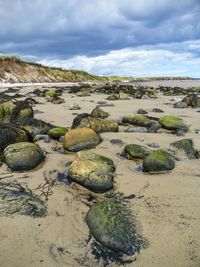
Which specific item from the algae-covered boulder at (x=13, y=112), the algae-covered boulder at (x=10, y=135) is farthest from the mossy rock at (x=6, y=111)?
the algae-covered boulder at (x=10, y=135)

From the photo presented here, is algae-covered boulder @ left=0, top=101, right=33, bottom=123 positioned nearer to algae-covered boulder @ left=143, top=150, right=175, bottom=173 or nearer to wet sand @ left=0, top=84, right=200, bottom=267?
wet sand @ left=0, top=84, right=200, bottom=267

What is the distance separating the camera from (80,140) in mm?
6125

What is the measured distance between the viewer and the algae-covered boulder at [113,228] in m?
3.32

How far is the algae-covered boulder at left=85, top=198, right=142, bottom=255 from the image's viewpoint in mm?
3322

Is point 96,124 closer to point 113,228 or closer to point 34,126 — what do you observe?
point 34,126

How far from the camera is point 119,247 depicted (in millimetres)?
3301

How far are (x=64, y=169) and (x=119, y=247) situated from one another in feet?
6.99

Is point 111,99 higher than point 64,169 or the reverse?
the reverse

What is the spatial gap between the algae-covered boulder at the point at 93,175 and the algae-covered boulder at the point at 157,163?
0.54 meters

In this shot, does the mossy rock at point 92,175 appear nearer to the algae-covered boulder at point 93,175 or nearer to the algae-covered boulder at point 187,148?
the algae-covered boulder at point 93,175

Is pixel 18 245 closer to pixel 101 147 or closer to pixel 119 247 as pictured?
pixel 119 247

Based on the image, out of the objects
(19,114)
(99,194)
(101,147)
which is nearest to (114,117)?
(19,114)

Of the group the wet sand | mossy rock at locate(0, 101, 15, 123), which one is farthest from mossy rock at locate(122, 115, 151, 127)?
mossy rock at locate(0, 101, 15, 123)

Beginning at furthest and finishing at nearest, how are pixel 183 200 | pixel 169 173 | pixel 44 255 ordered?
pixel 169 173, pixel 183 200, pixel 44 255
